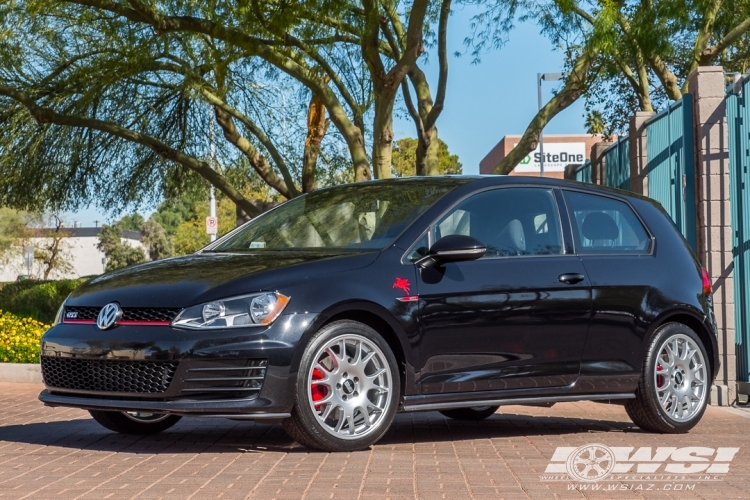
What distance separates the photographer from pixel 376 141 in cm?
1777

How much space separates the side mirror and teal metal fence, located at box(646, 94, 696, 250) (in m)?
5.44

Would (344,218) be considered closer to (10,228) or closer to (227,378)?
(227,378)

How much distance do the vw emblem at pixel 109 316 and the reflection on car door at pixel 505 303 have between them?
68.1 inches

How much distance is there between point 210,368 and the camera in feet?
21.9

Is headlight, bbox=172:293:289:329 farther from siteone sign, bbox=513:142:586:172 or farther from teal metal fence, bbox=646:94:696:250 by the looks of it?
siteone sign, bbox=513:142:586:172

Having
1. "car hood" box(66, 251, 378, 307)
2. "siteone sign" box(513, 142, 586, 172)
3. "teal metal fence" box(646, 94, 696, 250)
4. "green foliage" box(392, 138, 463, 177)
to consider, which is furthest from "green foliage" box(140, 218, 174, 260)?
"car hood" box(66, 251, 378, 307)

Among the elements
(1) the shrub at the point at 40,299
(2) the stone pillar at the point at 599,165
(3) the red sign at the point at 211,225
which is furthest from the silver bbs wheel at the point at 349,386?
(3) the red sign at the point at 211,225

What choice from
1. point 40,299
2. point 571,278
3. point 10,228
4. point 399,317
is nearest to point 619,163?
point 571,278

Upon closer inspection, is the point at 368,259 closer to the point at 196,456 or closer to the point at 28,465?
the point at 196,456

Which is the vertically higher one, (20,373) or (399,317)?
(399,317)

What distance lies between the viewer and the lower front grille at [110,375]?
22.2ft

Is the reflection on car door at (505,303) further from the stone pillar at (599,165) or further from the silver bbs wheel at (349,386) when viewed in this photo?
→ the stone pillar at (599,165)

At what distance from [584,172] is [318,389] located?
12.5 m

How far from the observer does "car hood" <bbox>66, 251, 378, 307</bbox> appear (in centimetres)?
682
